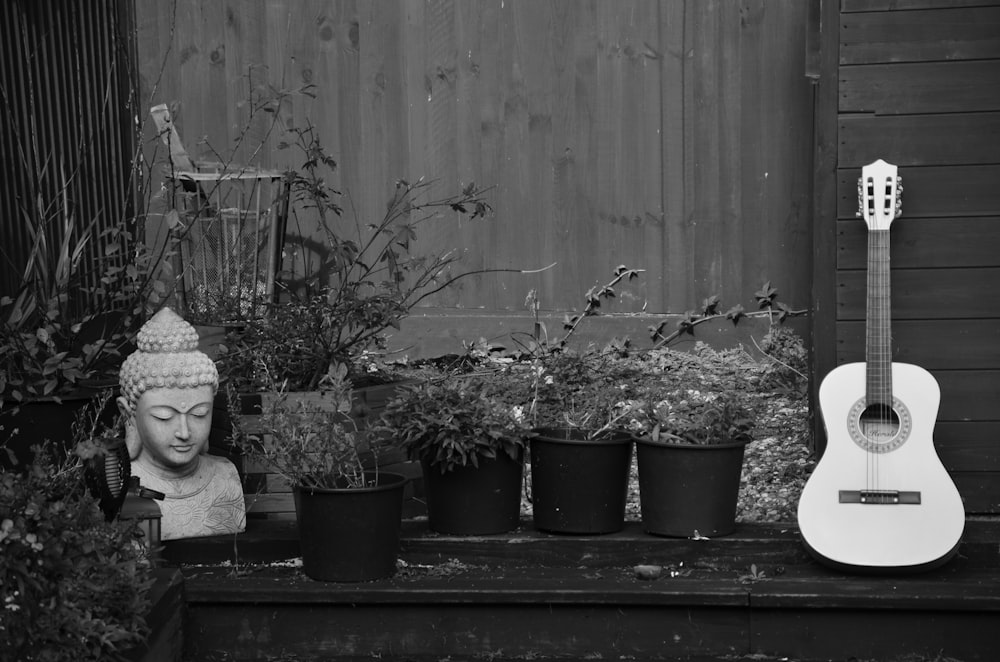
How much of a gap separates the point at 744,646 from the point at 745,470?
1269mm

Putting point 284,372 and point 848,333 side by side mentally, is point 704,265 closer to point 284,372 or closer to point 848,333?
point 848,333

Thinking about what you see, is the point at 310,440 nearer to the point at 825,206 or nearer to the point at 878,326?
the point at 878,326

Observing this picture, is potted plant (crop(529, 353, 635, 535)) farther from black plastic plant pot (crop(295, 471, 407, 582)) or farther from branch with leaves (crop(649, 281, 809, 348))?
branch with leaves (crop(649, 281, 809, 348))

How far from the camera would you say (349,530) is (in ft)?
10.8

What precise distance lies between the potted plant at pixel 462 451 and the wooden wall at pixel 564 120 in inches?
77.0

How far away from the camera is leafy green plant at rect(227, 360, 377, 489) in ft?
11.0

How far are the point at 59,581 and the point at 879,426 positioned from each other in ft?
7.30

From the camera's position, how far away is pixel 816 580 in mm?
3338

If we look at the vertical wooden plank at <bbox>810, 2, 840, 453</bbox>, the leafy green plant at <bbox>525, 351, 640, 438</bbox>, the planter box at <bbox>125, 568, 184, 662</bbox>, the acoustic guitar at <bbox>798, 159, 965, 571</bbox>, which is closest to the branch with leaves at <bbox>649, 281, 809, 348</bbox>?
the leafy green plant at <bbox>525, 351, 640, 438</bbox>

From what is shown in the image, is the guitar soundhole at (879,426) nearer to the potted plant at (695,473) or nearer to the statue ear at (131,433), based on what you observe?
the potted plant at (695,473)

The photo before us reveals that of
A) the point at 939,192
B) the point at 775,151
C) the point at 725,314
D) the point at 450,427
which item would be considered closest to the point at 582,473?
the point at 450,427

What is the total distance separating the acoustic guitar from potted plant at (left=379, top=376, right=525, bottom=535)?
833 millimetres

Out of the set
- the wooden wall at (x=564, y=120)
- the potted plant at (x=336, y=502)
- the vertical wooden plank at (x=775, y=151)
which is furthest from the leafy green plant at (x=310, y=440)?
the vertical wooden plank at (x=775, y=151)

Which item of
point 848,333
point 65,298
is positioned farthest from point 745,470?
point 65,298
